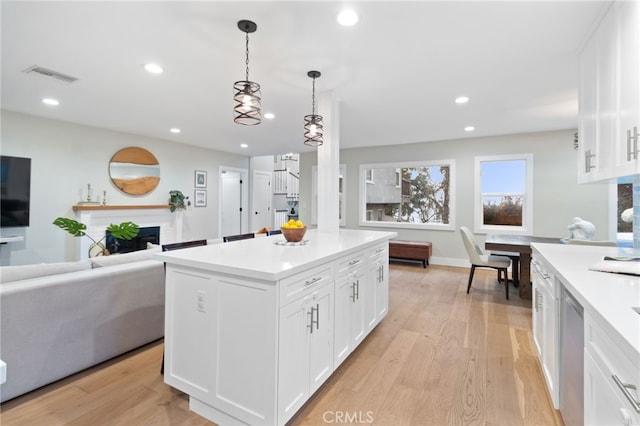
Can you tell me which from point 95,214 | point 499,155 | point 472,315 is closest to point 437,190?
point 499,155

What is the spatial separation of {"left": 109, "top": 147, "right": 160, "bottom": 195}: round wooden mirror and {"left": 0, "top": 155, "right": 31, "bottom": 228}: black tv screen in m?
1.21

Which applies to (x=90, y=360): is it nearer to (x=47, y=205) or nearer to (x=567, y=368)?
(x=567, y=368)

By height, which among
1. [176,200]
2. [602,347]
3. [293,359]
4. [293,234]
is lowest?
[293,359]

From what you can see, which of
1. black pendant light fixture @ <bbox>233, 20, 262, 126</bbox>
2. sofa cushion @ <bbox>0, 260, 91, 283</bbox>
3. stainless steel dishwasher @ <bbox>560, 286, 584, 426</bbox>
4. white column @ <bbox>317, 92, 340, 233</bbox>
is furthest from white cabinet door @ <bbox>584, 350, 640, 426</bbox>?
sofa cushion @ <bbox>0, 260, 91, 283</bbox>

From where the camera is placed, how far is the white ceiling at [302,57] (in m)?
1.99

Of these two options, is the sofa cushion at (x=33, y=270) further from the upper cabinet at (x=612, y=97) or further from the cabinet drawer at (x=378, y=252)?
the upper cabinet at (x=612, y=97)

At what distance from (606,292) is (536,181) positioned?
4.88 metres

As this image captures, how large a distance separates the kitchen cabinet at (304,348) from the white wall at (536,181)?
4695 millimetres

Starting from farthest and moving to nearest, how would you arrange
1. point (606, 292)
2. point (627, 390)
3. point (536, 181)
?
point (536, 181)
point (606, 292)
point (627, 390)

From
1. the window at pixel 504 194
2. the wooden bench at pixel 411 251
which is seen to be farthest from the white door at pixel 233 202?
the window at pixel 504 194

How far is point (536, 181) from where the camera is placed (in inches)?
207

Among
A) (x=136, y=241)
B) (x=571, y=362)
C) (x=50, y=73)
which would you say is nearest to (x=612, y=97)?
(x=571, y=362)

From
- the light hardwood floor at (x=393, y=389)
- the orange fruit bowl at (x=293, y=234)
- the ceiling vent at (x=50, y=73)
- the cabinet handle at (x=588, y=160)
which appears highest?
the ceiling vent at (x=50, y=73)

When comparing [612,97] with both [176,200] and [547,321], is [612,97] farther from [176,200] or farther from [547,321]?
[176,200]
